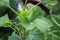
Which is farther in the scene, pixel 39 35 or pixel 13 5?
pixel 13 5

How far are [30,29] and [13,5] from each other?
217 millimetres

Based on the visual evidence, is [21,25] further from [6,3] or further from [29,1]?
[29,1]

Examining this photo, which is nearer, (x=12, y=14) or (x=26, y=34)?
(x=26, y=34)

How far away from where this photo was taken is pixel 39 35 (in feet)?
2.05

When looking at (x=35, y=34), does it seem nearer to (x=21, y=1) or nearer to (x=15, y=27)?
(x=15, y=27)

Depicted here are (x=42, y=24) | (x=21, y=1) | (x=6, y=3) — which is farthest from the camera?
(x=21, y=1)

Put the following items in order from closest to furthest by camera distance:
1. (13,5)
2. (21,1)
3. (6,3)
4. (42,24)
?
(42,24) → (6,3) → (13,5) → (21,1)

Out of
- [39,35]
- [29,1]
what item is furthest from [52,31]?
[29,1]

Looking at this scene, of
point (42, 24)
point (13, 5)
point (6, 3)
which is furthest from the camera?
point (13, 5)

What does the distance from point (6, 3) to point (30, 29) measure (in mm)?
133

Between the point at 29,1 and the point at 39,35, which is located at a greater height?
the point at 29,1

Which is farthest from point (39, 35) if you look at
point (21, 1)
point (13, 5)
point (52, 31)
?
point (21, 1)

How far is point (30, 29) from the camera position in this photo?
0.61m

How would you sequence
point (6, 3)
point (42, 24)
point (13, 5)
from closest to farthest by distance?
point (42, 24), point (6, 3), point (13, 5)
